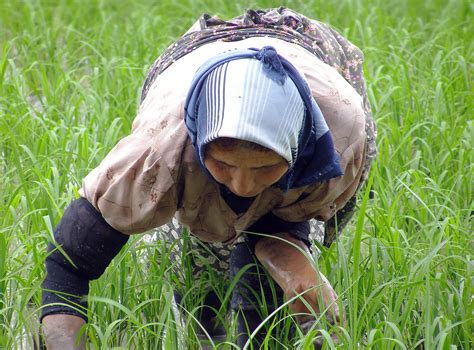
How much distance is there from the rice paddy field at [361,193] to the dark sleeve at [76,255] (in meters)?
0.05

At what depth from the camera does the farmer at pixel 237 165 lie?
212cm

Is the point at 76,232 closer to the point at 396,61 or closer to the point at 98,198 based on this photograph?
the point at 98,198

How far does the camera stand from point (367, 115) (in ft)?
9.01

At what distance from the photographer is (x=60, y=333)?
2.41 metres

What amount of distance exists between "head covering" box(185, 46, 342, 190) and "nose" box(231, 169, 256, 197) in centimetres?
7

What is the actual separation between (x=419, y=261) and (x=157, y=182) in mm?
653

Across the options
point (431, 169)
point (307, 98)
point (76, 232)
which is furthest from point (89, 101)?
point (307, 98)

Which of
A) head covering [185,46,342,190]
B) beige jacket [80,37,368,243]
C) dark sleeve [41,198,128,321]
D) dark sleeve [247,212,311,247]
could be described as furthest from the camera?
dark sleeve [247,212,311,247]

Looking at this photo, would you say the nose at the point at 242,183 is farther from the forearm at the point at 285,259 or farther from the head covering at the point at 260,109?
the forearm at the point at 285,259

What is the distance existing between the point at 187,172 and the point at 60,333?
18.4 inches

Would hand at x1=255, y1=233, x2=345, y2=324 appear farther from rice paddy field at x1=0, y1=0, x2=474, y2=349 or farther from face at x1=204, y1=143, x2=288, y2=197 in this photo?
face at x1=204, y1=143, x2=288, y2=197

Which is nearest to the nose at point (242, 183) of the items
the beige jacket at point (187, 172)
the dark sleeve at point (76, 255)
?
the beige jacket at point (187, 172)

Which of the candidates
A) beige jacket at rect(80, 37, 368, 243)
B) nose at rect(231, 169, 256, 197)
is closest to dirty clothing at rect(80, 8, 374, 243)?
beige jacket at rect(80, 37, 368, 243)

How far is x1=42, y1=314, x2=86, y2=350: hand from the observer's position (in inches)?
94.7
